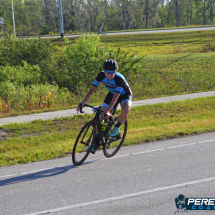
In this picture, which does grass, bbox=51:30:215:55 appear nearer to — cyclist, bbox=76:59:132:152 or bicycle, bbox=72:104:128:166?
cyclist, bbox=76:59:132:152

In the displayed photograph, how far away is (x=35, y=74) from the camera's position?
1944cm

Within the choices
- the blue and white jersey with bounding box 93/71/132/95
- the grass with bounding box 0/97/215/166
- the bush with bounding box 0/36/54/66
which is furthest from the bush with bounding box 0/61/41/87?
the blue and white jersey with bounding box 93/71/132/95

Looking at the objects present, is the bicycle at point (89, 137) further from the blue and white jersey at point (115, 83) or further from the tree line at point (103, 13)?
the tree line at point (103, 13)

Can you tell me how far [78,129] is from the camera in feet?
34.0

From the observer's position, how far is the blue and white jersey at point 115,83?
6547 mm

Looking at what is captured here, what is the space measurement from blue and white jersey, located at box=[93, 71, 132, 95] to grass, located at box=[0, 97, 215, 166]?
2.07m

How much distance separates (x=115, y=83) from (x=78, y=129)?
13.3 feet

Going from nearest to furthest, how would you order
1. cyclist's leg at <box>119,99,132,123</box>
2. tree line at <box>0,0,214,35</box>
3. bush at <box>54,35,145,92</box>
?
cyclist's leg at <box>119,99,132,123</box> < bush at <box>54,35,145,92</box> < tree line at <box>0,0,214,35</box>

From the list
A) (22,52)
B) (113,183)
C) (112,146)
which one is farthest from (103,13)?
(113,183)

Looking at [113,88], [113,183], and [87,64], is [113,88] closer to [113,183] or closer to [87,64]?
[113,183]

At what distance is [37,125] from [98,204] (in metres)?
6.21

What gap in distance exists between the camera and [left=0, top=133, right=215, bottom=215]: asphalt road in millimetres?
4836

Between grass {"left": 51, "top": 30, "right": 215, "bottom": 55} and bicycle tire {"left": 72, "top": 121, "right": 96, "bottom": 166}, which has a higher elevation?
grass {"left": 51, "top": 30, "right": 215, "bottom": 55}

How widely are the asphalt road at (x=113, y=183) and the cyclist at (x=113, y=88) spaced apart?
2.58ft
